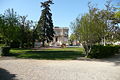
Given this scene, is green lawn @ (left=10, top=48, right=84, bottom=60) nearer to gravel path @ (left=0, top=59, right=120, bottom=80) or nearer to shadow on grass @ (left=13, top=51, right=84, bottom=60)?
shadow on grass @ (left=13, top=51, right=84, bottom=60)

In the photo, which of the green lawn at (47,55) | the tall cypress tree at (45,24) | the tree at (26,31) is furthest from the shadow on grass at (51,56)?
the tall cypress tree at (45,24)

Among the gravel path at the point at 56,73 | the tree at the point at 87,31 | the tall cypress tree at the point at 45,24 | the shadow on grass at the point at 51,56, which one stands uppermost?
the tall cypress tree at the point at 45,24

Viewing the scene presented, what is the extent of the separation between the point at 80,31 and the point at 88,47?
2.11 m

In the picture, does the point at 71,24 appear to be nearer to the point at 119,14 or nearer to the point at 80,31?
the point at 80,31

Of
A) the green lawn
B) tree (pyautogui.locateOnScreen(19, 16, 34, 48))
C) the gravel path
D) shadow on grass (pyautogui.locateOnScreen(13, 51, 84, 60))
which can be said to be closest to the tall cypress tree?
tree (pyautogui.locateOnScreen(19, 16, 34, 48))

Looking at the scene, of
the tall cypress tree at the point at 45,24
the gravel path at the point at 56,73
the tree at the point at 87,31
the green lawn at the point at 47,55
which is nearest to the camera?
the gravel path at the point at 56,73

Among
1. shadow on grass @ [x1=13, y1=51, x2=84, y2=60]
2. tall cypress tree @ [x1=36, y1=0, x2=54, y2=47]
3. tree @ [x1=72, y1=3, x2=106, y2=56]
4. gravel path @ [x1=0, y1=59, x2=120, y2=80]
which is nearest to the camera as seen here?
gravel path @ [x1=0, y1=59, x2=120, y2=80]

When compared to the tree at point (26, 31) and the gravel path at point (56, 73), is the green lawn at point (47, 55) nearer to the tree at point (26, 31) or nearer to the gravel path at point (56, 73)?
the gravel path at point (56, 73)

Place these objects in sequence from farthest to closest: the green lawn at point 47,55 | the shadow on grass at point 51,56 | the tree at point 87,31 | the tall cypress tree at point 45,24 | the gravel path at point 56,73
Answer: the tall cypress tree at point 45,24
the tree at point 87,31
the green lawn at point 47,55
the shadow on grass at point 51,56
the gravel path at point 56,73

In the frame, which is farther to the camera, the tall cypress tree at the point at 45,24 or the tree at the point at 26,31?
the tall cypress tree at the point at 45,24

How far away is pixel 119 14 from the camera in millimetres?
18578

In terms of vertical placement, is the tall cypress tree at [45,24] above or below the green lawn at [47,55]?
above

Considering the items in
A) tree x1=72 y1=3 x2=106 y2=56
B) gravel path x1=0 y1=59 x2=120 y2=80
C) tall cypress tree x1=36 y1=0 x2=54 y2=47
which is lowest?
gravel path x1=0 y1=59 x2=120 y2=80

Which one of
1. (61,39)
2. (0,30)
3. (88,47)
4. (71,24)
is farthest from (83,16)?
(61,39)
